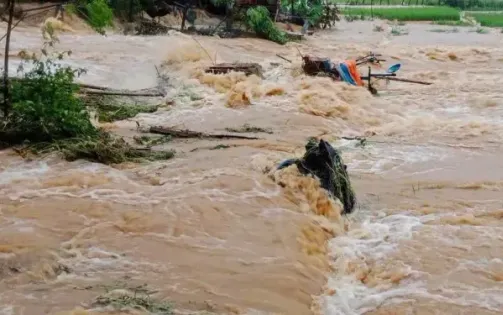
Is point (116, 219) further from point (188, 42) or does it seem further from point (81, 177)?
point (188, 42)

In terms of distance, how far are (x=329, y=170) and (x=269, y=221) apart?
0.94m

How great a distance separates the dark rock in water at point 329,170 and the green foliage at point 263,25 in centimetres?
1490

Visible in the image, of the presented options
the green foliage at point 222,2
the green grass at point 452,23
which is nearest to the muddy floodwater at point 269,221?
the green foliage at point 222,2

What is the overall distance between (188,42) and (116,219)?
1185 cm

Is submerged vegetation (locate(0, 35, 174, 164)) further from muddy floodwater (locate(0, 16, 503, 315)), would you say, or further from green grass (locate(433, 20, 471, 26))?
green grass (locate(433, 20, 471, 26))

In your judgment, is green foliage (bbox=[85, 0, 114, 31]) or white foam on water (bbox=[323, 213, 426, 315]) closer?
white foam on water (bbox=[323, 213, 426, 315])

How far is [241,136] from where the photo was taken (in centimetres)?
906

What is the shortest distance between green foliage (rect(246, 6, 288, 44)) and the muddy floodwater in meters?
10.3

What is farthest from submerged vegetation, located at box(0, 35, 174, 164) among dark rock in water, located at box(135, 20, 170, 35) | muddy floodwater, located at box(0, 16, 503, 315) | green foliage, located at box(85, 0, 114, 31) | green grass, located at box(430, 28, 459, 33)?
green grass, located at box(430, 28, 459, 33)

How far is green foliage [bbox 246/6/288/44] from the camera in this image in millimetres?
21250

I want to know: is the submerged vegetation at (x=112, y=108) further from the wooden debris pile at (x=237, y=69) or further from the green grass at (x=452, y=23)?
the green grass at (x=452, y=23)

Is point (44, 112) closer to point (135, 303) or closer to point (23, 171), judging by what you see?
point (23, 171)

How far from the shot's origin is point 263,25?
2128 cm

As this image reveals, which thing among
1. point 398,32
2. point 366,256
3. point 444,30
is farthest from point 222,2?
point 366,256
